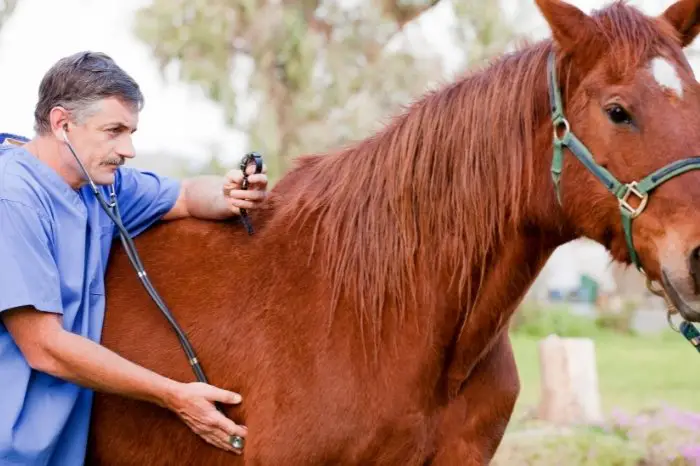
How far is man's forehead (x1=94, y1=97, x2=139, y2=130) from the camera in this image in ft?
10.3

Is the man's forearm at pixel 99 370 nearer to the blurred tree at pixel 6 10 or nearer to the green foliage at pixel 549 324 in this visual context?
the blurred tree at pixel 6 10

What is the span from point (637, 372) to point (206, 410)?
13.4m

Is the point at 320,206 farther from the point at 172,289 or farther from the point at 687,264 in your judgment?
the point at 687,264

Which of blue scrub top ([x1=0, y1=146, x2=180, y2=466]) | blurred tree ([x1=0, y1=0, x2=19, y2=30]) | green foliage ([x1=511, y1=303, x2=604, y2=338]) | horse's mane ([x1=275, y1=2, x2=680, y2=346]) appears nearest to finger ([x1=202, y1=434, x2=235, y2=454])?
blue scrub top ([x1=0, y1=146, x2=180, y2=466])

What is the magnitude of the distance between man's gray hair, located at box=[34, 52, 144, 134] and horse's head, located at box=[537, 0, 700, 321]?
152 cm

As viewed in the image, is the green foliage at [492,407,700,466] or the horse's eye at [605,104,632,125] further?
the green foliage at [492,407,700,466]

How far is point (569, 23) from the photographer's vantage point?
280 centimetres

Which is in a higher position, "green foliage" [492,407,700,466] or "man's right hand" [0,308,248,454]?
"man's right hand" [0,308,248,454]

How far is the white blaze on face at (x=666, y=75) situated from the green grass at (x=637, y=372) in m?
6.96

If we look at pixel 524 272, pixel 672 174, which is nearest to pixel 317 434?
pixel 524 272

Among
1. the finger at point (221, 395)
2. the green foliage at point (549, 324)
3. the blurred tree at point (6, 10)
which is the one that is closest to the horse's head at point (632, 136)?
the finger at point (221, 395)

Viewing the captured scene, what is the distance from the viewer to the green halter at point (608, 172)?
102 inches

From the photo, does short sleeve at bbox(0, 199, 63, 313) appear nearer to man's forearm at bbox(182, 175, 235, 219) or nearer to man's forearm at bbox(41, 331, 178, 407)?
man's forearm at bbox(41, 331, 178, 407)

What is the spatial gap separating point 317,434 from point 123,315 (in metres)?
0.94
